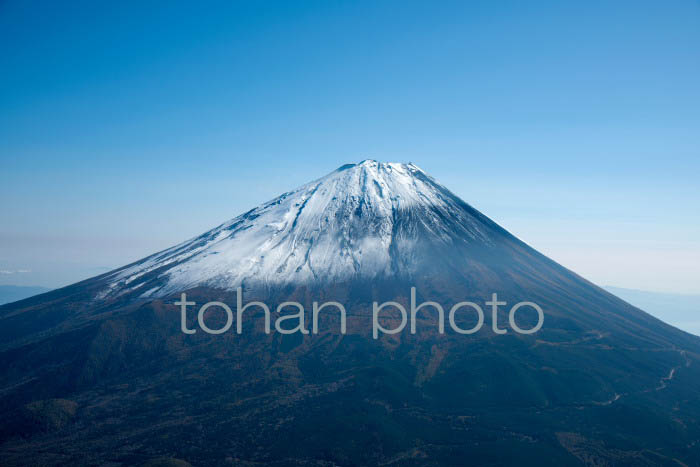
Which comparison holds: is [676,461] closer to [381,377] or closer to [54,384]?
[381,377]

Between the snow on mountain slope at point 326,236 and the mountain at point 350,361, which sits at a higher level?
the snow on mountain slope at point 326,236

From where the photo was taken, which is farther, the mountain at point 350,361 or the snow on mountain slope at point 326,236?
the snow on mountain slope at point 326,236

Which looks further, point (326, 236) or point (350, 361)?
point (326, 236)

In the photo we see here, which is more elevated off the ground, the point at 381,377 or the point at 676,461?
the point at 381,377

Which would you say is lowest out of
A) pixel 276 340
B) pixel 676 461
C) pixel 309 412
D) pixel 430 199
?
pixel 676 461

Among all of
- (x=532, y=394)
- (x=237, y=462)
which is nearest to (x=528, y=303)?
(x=532, y=394)
